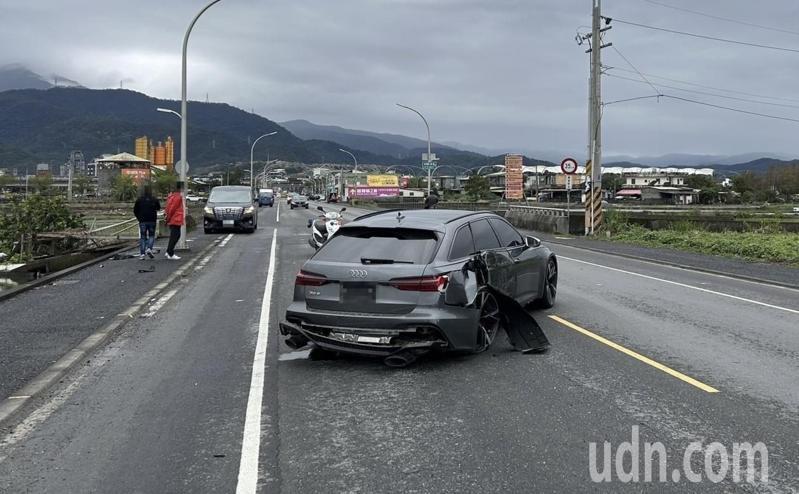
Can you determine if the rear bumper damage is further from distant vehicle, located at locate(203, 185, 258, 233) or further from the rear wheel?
distant vehicle, located at locate(203, 185, 258, 233)

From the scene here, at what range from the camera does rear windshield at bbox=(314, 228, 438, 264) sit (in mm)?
6570

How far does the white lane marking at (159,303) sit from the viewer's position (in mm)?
9538

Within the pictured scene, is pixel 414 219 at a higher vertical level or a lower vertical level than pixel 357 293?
higher

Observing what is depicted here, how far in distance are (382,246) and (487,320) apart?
4.58ft

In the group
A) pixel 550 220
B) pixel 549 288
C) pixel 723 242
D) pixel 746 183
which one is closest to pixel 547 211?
pixel 550 220

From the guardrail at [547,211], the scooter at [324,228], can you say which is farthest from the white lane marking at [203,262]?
the guardrail at [547,211]

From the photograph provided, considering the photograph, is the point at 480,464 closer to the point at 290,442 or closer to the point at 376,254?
the point at 290,442

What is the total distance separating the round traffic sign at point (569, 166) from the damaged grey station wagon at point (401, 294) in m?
20.5

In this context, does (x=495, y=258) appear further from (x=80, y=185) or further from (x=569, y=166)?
(x=80, y=185)

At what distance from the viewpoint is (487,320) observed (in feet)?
23.2

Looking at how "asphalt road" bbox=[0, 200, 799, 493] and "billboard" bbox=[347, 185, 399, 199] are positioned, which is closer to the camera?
"asphalt road" bbox=[0, 200, 799, 493]

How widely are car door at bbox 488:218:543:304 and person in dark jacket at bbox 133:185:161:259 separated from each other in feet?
35.3

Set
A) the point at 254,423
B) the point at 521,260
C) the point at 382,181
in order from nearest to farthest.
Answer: the point at 254,423, the point at 521,260, the point at 382,181

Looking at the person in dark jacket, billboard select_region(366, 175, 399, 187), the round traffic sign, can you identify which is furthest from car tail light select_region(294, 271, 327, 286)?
billboard select_region(366, 175, 399, 187)
